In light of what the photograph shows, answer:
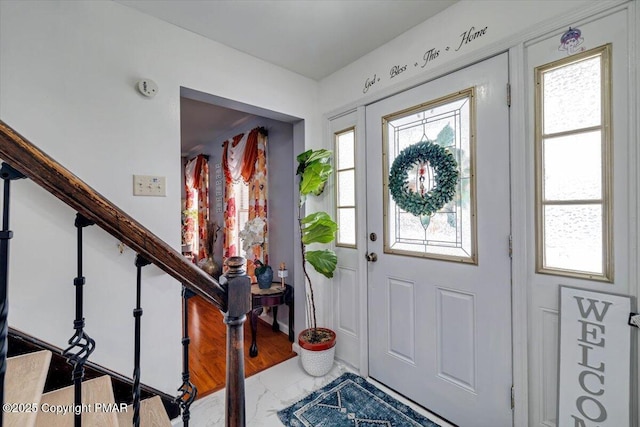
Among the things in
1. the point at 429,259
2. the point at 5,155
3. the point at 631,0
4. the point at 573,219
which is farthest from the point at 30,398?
the point at 631,0

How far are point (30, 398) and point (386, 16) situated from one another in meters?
2.45

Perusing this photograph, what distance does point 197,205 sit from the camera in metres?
5.23

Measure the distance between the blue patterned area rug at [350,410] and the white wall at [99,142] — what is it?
0.80 metres

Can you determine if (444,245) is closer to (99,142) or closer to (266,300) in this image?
(266,300)

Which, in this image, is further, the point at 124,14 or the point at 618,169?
the point at 124,14

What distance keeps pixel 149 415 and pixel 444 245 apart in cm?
185

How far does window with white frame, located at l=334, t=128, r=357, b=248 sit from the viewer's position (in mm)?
2256

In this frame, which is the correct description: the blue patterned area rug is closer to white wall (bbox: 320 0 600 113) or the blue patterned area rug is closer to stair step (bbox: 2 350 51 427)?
stair step (bbox: 2 350 51 427)

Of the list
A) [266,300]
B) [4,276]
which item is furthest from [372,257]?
[4,276]

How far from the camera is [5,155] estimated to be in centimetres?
57

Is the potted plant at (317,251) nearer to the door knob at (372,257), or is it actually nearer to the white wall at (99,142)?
the door knob at (372,257)

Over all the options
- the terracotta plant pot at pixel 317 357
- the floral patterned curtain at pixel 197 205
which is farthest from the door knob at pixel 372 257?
the floral patterned curtain at pixel 197 205

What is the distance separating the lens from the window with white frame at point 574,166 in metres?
1.18

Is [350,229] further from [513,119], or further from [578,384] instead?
[578,384]
